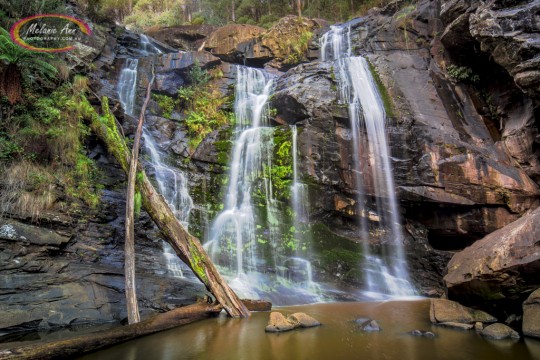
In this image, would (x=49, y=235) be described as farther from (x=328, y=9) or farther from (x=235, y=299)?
(x=328, y=9)

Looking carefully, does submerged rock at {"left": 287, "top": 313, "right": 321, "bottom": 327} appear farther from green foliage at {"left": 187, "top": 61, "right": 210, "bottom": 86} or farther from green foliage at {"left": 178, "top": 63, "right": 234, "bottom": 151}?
green foliage at {"left": 187, "top": 61, "right": 210, "bottom": 86}

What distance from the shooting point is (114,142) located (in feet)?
30.1

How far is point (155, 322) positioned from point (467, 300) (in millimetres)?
6075

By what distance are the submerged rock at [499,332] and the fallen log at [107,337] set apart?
16.0 feet

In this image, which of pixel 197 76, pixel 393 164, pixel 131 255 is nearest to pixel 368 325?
pixel 131 255

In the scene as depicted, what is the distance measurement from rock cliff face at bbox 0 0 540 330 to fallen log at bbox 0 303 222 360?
42.1 inches

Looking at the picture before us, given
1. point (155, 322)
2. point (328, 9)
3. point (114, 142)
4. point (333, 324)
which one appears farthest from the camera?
point (328, 9)

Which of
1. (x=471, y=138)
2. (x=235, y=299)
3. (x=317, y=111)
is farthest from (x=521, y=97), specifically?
(x=235, y=299)

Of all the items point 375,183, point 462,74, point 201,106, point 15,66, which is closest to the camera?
point 15,66

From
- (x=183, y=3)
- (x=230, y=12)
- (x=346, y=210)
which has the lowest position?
(x=346, y=210)

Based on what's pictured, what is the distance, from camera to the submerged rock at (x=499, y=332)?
548 centimetres

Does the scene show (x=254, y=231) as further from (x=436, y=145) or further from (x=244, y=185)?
(x=436, y=145)

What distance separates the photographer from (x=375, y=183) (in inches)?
452

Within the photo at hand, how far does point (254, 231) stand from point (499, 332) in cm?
703
